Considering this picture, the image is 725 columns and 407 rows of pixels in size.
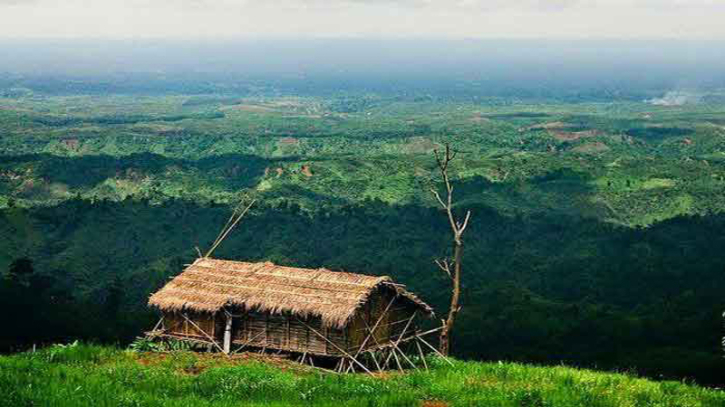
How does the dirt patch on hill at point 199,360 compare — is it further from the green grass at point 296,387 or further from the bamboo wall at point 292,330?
the bamboo wall at point 292,330

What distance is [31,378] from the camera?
→ 12617 millimetres

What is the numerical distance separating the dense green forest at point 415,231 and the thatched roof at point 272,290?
27.3m

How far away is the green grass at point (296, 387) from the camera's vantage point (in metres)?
12.2

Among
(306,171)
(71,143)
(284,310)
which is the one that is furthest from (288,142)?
(284,310)

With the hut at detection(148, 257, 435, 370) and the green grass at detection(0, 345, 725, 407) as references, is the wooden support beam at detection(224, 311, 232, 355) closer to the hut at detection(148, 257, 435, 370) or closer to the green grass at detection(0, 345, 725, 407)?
the hut at detection(148, 257, 435, 370)

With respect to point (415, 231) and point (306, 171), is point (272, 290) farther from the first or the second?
point (306, 171)

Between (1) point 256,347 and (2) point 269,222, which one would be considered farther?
(2) point 269,222

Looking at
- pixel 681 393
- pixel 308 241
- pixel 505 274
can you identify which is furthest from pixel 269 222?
pixel 681 393

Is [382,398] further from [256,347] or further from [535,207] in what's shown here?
[535,207]

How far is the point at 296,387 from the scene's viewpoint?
14453 millimetres

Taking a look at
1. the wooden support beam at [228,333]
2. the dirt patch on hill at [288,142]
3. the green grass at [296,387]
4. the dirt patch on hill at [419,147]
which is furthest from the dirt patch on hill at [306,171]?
the green grass at [296,387]

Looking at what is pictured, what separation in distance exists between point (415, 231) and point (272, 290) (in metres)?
93.7

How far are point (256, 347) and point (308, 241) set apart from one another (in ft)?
291

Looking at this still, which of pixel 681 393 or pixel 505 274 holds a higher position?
pixel 681 393
